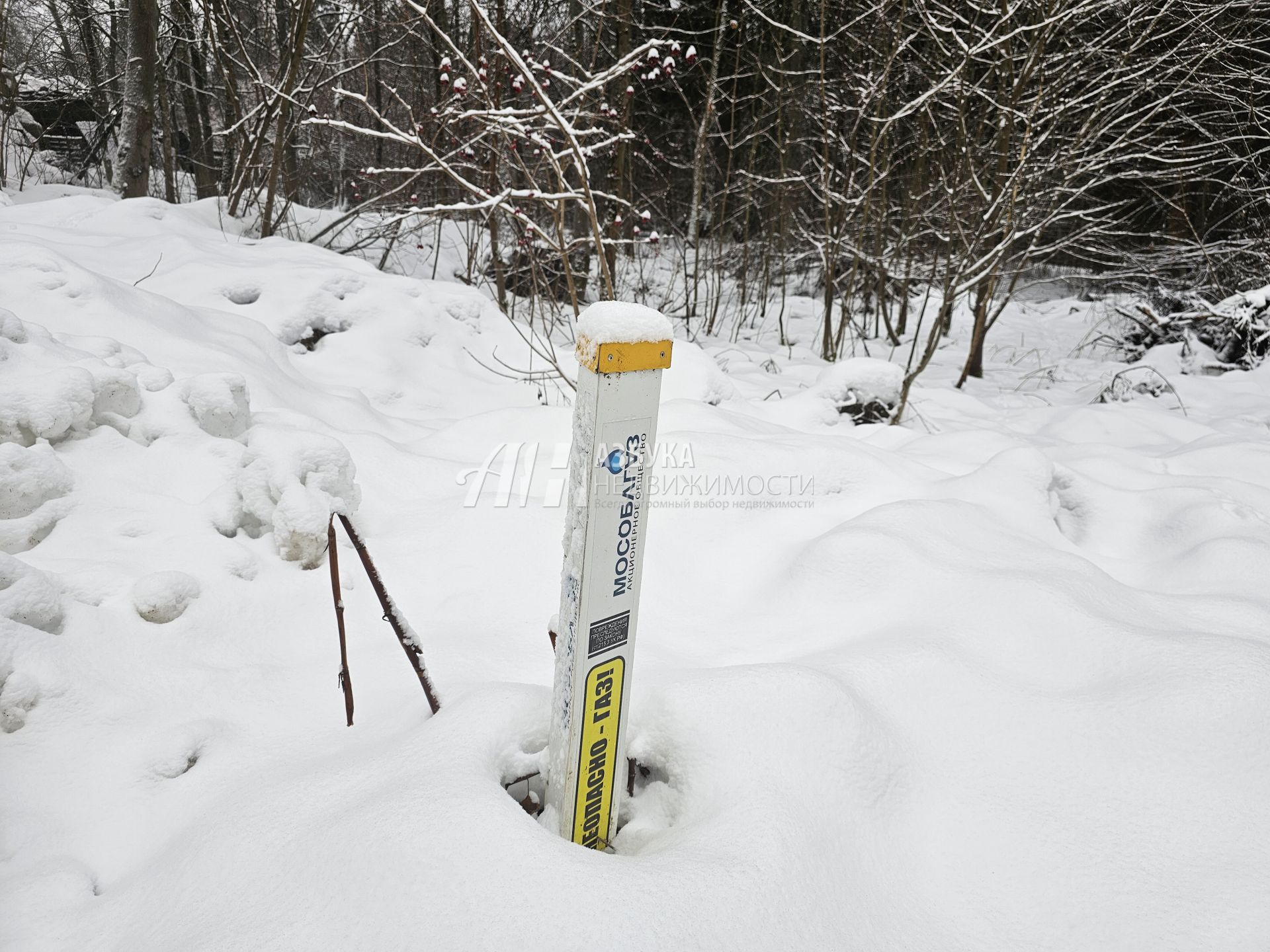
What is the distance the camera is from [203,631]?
6.52 ft

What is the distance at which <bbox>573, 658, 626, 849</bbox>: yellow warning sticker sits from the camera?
49.6 inches

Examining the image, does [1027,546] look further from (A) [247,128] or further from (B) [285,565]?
(A) [247,128]

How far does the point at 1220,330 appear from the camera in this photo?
6.73 metres

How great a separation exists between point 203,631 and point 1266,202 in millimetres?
9405

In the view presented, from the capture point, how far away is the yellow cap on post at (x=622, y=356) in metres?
1.07

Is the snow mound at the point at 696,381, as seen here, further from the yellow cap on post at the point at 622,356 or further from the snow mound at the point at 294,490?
the yellow cap on post at the point at 622,356

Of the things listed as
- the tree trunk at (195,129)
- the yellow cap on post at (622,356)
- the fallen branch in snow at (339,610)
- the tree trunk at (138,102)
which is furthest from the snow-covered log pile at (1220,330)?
the tree trunk at (195,129)

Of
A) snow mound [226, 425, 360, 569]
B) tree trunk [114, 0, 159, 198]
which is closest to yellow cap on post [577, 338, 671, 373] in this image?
snow mound [226, 425, 360, 569]

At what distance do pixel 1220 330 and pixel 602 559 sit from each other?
26.0 feet

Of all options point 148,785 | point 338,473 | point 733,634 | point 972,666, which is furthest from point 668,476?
point 148,785

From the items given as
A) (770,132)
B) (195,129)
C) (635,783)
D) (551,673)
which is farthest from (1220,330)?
(195,129)

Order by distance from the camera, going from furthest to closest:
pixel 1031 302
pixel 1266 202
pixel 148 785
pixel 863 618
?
pixel 1031 302
pixel 1266 202
pixel 863 618
pixel 148 785

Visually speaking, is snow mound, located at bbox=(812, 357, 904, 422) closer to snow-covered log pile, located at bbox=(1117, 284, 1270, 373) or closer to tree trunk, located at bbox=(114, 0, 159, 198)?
snow-covered log pile, located at bbox=(1117, 284, 1270, 373)

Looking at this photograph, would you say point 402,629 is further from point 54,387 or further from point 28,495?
point 54,387
